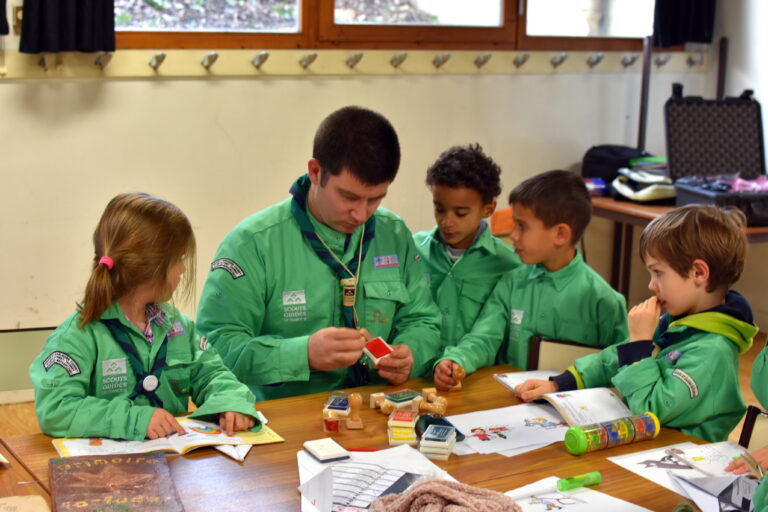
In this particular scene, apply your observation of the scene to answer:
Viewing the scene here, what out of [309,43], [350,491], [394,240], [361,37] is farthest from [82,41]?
[350,491]

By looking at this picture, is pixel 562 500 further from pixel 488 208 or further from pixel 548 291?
pixel 488 208

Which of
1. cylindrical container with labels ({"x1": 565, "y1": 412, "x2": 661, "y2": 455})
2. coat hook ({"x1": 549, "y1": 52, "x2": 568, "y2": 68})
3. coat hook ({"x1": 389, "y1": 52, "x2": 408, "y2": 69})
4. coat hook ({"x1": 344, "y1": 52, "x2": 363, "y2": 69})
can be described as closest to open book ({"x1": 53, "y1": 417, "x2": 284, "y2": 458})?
cylindrical container with labels ({"x1": 565, "y1": 412, "x2": 661, "y2": 455})

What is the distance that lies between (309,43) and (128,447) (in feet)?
9.91

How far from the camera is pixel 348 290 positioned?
2428 mm

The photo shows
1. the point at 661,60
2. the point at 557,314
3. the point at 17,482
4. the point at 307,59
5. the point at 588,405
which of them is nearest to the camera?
the point at 17,482

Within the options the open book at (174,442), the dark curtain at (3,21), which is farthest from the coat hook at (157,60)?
the open book at (174,442)

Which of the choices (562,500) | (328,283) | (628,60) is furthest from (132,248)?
(628,60)

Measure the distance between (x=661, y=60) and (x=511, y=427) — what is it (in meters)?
4.00

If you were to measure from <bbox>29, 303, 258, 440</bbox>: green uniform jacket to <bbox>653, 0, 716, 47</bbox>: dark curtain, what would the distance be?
13.1ft

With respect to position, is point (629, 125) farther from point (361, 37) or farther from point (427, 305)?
point (427, 305)

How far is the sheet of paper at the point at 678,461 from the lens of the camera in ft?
5.81

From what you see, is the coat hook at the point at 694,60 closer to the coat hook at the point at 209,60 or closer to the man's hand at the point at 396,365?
the coat hook at the point at 209,60

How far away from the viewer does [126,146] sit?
4.09 meters

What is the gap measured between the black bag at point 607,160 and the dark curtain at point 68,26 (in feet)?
8.99
